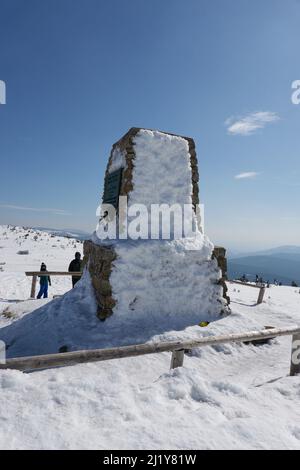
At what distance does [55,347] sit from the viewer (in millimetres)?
6457

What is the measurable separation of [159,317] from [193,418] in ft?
13.0

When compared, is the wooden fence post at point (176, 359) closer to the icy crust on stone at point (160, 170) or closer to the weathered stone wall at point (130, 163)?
the icy crust on stone at point (160, 170)

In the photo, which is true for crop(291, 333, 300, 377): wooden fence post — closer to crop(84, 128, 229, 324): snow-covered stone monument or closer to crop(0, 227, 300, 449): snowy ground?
crop(0, 227, 300, 449): snowy ground

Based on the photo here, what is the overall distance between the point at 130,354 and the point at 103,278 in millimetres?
3419

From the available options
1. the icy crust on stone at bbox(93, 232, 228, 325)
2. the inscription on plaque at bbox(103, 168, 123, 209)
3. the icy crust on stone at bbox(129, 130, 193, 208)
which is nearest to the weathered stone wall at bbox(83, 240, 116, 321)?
the icy crust on stone at bbox(93, 232, 228, 325)

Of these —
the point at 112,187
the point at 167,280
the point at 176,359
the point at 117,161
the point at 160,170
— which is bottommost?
the point at 176,359

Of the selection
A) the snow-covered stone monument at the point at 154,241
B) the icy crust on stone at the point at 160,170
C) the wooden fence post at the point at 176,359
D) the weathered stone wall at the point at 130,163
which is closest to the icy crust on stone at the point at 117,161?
the snow-covered stone monument at the point at 154,241

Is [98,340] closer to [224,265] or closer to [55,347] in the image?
[55,347]

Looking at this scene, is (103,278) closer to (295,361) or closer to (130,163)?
(130,163)

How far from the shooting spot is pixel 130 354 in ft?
13.4

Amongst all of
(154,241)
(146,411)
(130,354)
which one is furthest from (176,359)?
(154,241)

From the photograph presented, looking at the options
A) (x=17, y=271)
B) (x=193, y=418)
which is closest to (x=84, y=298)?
(x=193, y=418)

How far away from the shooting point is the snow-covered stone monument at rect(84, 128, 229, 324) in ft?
23.9

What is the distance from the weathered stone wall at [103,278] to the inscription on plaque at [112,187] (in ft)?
4.56
